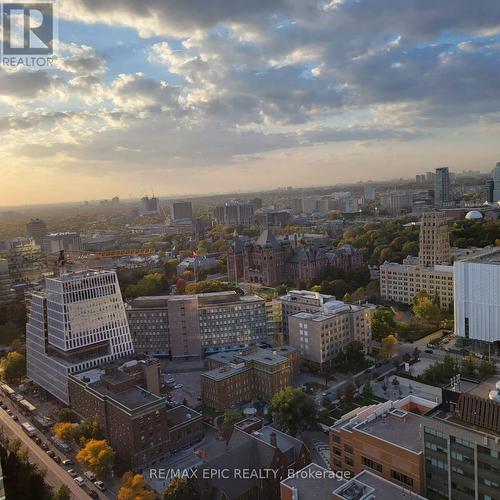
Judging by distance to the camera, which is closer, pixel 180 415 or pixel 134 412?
pixel 134 412

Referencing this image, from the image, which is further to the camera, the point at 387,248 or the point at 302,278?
the point at 387,248

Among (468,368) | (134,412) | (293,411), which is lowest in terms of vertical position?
(293,411)

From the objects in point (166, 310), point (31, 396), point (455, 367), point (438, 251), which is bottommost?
point (31, 396)

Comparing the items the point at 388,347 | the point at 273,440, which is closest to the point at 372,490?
the point at 273,440

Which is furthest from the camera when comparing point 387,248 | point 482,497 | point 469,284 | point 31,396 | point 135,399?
point 387,248

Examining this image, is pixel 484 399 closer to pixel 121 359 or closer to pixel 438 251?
pixel 121 359

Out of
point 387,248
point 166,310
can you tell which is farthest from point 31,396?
point 387,248

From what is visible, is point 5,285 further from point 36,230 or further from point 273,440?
point 273,440

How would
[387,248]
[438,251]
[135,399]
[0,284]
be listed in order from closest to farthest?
[135,399], [438,251], [0,284], [387,248]
